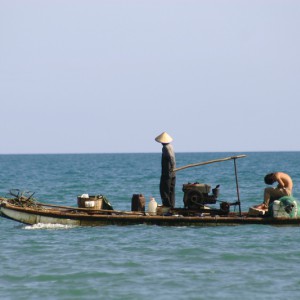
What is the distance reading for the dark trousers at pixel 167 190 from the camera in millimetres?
19587

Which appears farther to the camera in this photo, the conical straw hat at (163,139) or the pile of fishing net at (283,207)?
the conical straw hat at (163,139)

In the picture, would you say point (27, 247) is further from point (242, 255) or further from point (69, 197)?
point (69, 197)

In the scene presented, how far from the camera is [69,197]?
36.7 m

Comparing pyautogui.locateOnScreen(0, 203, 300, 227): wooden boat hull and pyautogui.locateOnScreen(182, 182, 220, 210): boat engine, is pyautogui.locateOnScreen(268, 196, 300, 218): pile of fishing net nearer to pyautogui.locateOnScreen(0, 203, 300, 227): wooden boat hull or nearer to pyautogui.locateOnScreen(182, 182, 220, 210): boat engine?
pyautogui.locateOnScreen(0, 203, 300, 227): wooden boat hull

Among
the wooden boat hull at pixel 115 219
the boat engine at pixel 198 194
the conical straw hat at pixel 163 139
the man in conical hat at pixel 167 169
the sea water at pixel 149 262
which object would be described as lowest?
the sea water at pixel 149 262

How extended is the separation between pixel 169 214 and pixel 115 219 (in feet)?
3.97

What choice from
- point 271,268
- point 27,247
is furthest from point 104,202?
point 271,268

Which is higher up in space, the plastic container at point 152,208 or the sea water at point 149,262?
the plastic container at point 152,208

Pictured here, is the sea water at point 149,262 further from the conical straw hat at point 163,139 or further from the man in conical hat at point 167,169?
the conical straw hat at point 163,139

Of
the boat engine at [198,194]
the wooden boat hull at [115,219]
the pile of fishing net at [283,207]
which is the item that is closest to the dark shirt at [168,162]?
the boat engine at [198,194]

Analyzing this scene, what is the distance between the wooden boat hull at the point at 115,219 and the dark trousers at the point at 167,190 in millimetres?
612

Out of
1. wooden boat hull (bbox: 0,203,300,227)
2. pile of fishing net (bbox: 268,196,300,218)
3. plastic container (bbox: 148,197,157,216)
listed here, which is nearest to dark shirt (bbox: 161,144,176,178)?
plastic container (bbox: 148,197,157,216)

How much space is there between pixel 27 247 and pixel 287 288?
20.1ft

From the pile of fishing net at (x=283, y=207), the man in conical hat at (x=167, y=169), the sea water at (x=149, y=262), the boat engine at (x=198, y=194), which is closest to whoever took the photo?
the sea water at (x=149, y=262)
